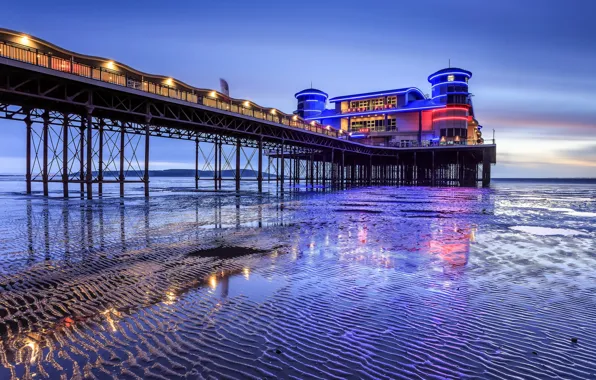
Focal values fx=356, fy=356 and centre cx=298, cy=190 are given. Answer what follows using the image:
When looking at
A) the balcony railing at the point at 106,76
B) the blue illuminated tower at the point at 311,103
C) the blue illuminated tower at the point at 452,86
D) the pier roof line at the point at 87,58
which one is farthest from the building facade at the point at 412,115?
the pier roof line at the point at 87,58

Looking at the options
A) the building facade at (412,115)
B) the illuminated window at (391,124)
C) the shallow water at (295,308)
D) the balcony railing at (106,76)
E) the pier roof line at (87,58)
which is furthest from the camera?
the illuminated window at (391,124)

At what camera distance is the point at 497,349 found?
3.81 m

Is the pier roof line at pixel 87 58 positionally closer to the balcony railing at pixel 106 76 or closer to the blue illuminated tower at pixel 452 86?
the balcony railing at pixel 106 76

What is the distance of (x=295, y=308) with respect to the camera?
505 centimetres

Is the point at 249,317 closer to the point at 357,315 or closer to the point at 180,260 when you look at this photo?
the point at 357,315

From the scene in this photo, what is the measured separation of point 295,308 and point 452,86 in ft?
260

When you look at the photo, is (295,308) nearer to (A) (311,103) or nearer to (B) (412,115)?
(B) (412,115)

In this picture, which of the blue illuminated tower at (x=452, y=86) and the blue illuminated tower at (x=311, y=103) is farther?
the blue illuminated tower at (x=311, y=103)

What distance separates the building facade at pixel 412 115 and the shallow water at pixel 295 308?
60.3 meters

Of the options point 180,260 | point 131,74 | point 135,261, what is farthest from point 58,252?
point 131,74

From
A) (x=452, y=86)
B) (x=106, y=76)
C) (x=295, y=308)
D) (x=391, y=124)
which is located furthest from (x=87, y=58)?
(x=452, y=86)

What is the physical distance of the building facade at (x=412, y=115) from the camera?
7262 cm

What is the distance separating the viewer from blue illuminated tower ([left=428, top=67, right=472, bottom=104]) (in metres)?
72.9

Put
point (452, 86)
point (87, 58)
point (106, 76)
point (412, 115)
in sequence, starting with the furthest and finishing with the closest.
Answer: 1. point (412, 115)
2. point (452, 86)
3. point (87, 58)
4. point (106, 76)
